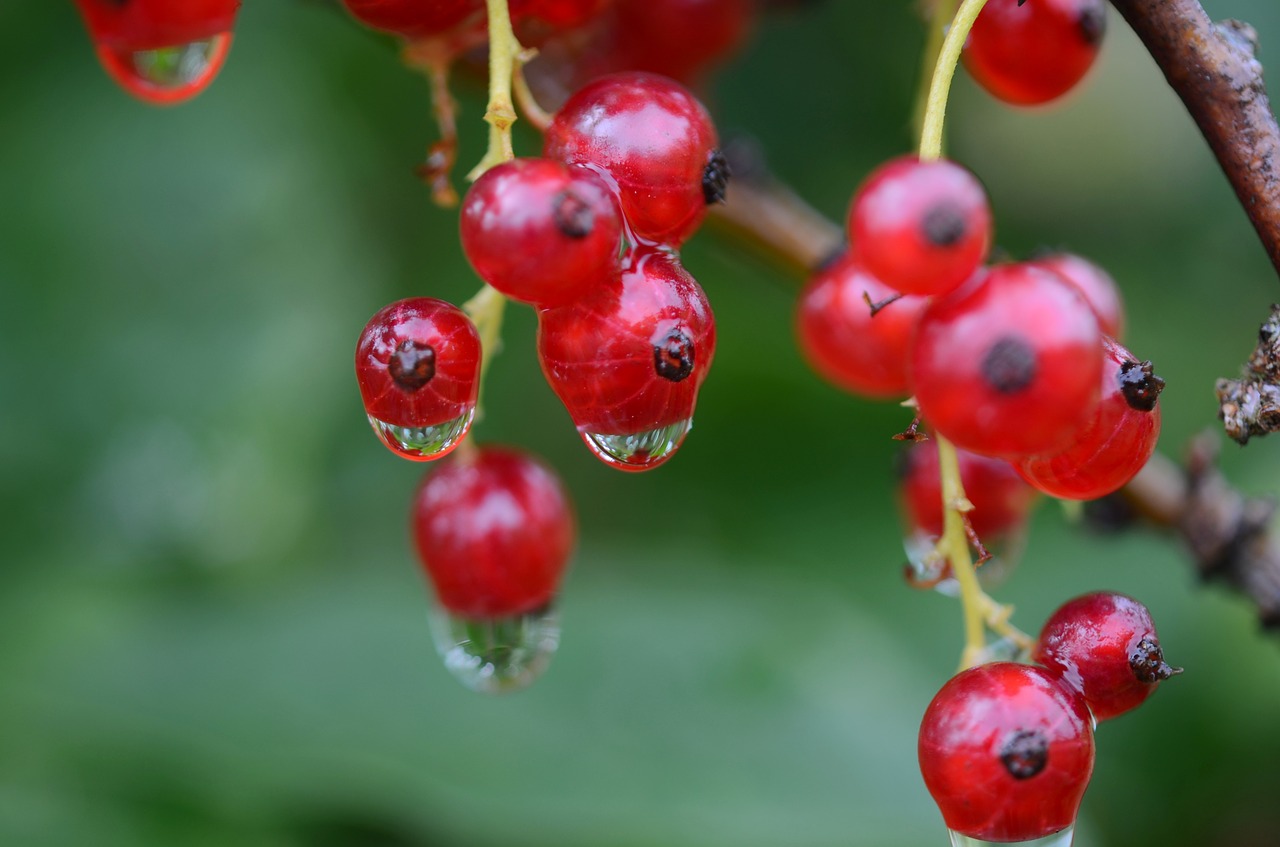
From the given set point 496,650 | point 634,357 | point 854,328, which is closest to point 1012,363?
point 634,357

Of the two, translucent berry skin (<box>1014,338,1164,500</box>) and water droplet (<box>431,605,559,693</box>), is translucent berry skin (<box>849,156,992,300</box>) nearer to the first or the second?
translucent berry skin (<box>1014,338,1164,500</box>)

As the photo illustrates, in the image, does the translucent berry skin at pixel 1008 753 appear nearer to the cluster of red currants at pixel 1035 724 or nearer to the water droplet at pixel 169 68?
the cluster of red currants at pixel 1035 724

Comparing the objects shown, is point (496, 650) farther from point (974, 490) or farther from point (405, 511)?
point (405, 511)

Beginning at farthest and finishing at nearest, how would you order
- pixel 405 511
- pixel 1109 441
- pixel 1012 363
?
pixel 405 511 < pixel 1109 441 < pixel 1012 363

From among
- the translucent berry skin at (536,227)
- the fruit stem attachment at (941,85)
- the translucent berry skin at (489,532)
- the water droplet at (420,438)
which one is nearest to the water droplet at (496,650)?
the translucent berry skin at (489,532)

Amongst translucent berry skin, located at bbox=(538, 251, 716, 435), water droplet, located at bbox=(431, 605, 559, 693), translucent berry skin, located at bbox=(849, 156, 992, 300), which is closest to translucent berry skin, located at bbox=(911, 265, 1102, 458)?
translucent berry skin, located at bbox=(849, 156, 992, 300)

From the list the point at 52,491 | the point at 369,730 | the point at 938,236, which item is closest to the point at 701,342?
the point at 938,236

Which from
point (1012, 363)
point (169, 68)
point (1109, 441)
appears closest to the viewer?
point (1012, 363)
